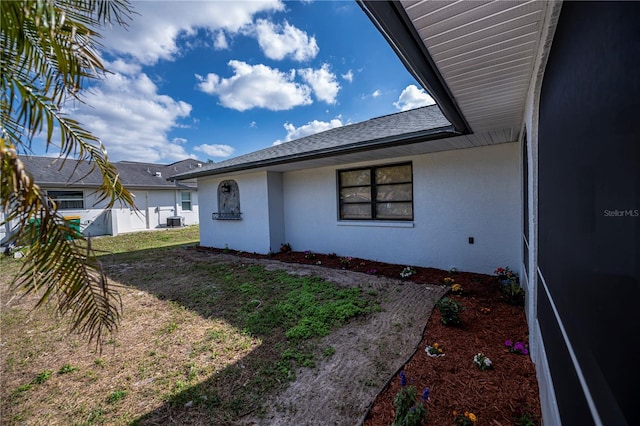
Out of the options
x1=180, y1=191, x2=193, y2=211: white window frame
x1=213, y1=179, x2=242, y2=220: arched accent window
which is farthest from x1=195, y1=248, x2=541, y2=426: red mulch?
x1=180, y1=191, x2=193, y2=211: white window frame

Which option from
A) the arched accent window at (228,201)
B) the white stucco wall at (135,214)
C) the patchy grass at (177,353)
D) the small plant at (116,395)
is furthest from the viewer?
the white stucco wall at (135,214)

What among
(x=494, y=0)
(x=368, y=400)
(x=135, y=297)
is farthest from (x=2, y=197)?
(x=135, y=297)

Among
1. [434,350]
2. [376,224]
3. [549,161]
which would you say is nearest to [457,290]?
[434,350]

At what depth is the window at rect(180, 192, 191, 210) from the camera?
19719mm

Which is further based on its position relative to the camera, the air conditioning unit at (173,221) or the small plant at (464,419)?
the air conditioning unit at (173,221)

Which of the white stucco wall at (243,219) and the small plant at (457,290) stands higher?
the white stucco wall at (243,219)

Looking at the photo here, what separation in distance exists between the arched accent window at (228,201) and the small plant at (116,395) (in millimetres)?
6798

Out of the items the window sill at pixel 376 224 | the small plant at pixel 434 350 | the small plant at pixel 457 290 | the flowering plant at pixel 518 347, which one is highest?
the window sill at pixel 376 224

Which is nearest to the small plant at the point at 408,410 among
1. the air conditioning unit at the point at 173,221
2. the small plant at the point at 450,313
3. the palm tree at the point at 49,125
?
the small plant at the point at 450,313

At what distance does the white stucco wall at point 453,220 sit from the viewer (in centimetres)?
527

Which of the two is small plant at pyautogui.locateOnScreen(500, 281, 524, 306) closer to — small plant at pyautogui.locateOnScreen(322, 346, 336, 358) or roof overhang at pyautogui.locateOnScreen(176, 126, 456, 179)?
roof overhang at pyautogui.locateOnScreen(176, 126, 456, 179)

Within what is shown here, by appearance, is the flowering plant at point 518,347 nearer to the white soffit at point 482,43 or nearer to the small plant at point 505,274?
the small plant at point 505,274

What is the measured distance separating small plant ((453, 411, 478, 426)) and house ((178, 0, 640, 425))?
1.63 feet

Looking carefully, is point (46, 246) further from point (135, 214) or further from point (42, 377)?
point (135, 214)
